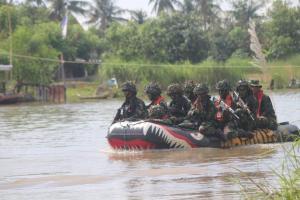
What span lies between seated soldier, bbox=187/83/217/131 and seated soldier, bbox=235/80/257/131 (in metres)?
0.66

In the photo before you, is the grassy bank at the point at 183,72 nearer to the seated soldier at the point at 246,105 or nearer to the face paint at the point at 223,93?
the seated soldier at the point at 246,105

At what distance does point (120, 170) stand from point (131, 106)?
3.42 meters

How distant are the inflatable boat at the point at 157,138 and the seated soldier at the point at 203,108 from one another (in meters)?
0.25

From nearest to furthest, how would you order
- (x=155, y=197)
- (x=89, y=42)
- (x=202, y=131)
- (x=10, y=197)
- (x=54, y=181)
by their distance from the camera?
(x=155, y=197) → (x=10, y=197) → (x=54, y=181) → (x=202, y=131) → (x=89, y=42)

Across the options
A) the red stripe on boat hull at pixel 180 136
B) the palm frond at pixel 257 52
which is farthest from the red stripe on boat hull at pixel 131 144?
the palm frond at pixel 257 52

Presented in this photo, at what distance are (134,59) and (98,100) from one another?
10680 mm

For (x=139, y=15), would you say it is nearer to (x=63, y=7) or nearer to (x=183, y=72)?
(x=63, y=7)

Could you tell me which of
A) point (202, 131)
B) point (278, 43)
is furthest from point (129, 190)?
point (278, 43)

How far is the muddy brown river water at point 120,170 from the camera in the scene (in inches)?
416

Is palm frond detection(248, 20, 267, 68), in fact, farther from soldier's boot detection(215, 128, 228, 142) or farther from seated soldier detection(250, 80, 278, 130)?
seated soldier detection(250, 80, 278, 130)

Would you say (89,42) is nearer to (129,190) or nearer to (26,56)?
(26,56)

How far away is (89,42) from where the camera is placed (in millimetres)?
64562

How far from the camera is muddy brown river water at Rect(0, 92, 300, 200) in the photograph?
34.7 ft

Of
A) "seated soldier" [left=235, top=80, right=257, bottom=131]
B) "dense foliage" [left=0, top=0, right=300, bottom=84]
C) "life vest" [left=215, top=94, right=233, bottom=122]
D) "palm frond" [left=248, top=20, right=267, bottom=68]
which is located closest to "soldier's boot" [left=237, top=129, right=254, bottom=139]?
"seated soldier" [left=235, top=80, right=257, bottom=131]
